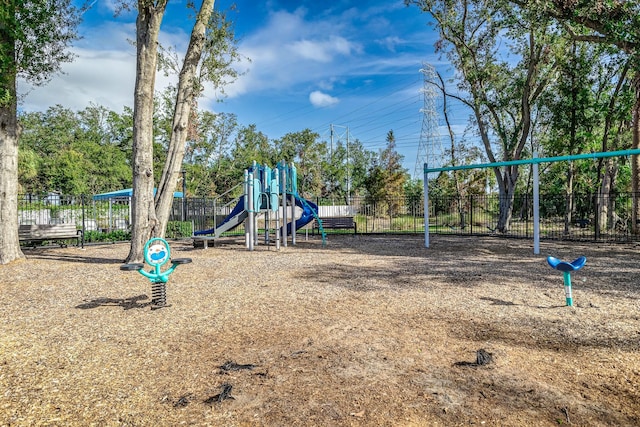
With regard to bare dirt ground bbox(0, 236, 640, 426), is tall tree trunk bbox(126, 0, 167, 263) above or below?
above

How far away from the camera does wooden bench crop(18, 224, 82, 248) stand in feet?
39.2

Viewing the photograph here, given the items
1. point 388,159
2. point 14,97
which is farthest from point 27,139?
point 14,97

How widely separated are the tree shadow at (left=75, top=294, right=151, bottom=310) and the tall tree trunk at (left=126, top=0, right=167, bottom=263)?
11.1 ft

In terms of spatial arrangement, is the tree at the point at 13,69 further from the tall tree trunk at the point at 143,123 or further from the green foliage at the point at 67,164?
the green foliage at the point at 67,164

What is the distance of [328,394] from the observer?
3033 millimetres

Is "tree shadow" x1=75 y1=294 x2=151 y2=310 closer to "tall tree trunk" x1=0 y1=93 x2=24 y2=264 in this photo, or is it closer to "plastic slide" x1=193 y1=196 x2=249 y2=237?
"tall tree trunk" x1=0 y1=93 x2=24 y2=264

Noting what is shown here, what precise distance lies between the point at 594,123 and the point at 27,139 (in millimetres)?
52011

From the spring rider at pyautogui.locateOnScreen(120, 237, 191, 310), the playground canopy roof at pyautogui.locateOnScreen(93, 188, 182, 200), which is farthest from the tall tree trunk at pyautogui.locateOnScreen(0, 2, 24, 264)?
the playground canopy roof at pyautogui.locateOnScreen(93, 188, 182, 200)

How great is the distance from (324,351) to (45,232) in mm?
11880

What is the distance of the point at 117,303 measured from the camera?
5.99 metres

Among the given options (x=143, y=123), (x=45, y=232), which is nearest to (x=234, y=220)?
(x=143, y=123)

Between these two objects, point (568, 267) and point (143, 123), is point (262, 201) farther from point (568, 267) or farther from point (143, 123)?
point (568, 267)

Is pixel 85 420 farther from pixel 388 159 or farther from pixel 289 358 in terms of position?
pixel 388 159

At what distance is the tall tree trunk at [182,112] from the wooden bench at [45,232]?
14.1 feet
